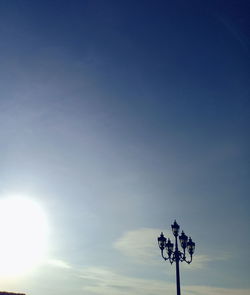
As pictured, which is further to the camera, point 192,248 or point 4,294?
point 4,294

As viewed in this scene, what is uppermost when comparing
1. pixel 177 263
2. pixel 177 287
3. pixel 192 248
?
pixel 192 248

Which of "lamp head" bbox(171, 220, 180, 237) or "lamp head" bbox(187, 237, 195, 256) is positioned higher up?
"lamp head" bbox(171, 220, 180, 237)

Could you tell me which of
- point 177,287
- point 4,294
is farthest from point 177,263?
point 4,294

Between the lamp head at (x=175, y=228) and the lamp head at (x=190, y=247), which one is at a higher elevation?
the lamp head at (x=175, y=228)

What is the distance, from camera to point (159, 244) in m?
14.1

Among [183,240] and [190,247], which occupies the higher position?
[183,240]

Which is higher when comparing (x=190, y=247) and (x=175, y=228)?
(x=175, y=228)

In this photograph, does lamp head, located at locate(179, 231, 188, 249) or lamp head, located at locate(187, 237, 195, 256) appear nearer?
lamp head, located at locate(179, 231, 188, 249)

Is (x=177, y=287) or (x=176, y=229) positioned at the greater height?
(x=176, y=229)

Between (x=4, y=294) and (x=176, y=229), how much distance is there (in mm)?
17064

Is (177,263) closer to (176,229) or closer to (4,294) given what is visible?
(176,229)

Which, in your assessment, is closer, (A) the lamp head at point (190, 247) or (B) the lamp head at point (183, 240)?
(B) the lamp head at point (183, 240)

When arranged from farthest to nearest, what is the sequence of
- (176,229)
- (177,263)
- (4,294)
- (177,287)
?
1. (4,294)
2. (176,229)
3. (177,263)
4. (177,287)

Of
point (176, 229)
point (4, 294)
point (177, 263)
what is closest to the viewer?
point (177, 263)
